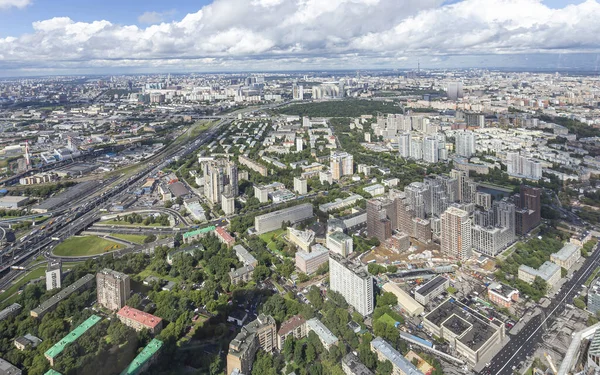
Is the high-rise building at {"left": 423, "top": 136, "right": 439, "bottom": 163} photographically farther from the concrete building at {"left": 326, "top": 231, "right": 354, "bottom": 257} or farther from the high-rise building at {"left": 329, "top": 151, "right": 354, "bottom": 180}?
the concrete building at {"left": 326, "top": 231, "right": 354, "bottom": 257}

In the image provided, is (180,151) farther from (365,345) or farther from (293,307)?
(365,345)

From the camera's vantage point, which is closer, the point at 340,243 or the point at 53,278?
the point at 53,278

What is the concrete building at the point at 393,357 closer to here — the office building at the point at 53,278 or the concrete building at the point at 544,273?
the concrete building at the point at 544,273

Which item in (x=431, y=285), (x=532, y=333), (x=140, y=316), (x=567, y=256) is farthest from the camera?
(x=567, y=256)

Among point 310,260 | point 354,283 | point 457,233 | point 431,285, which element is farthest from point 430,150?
point 354,283

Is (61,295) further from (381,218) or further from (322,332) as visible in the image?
(381,218)

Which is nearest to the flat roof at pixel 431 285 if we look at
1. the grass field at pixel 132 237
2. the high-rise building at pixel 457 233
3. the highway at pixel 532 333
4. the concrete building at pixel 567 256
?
the high-rise building at pixel 457 233
